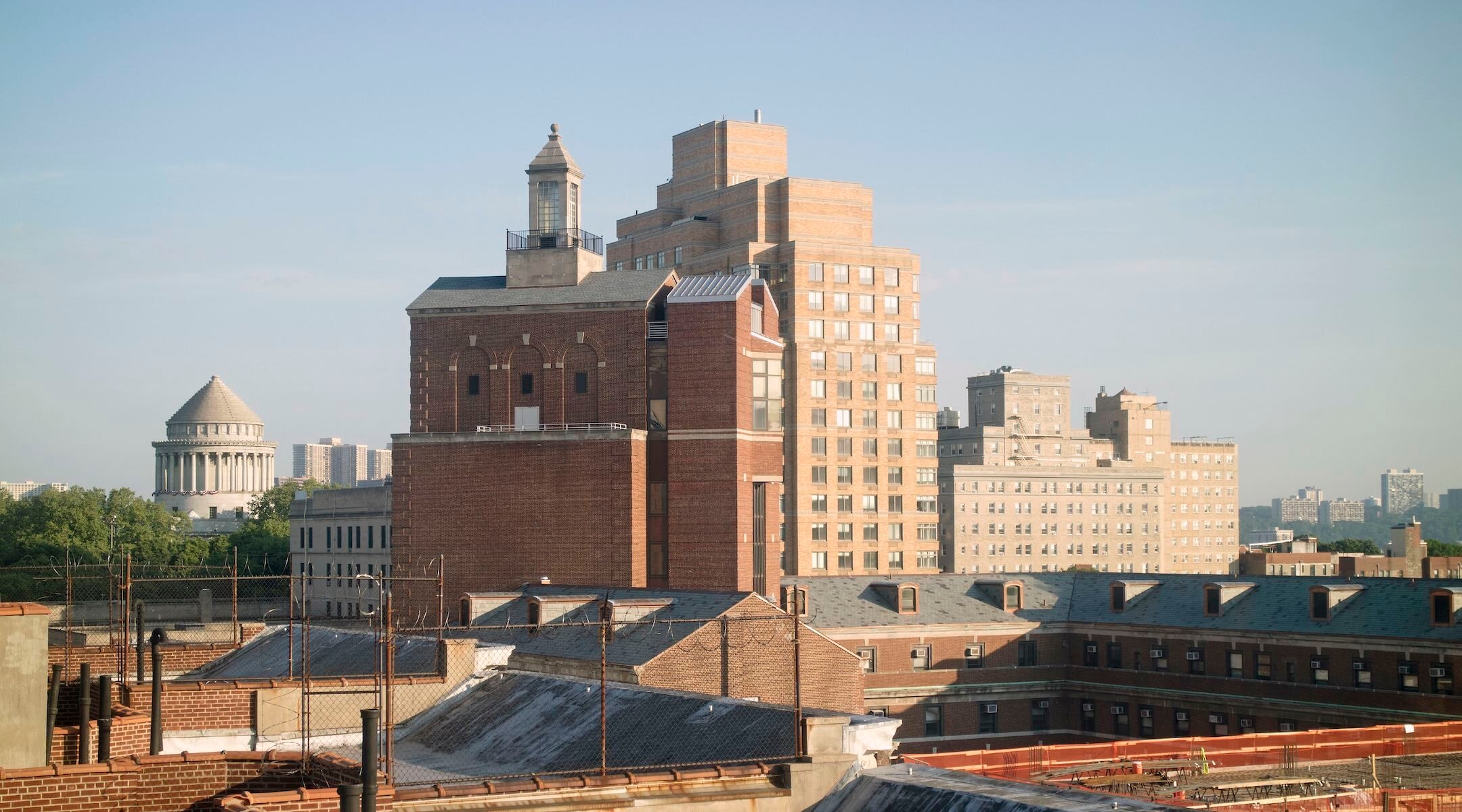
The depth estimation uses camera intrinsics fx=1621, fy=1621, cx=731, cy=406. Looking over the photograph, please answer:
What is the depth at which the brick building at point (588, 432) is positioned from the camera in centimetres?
7512

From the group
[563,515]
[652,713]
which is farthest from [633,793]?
[563,515]

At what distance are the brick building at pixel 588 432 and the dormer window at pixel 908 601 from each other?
28.9 ft

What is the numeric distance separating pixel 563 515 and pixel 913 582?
2046 centimetres

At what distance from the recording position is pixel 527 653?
191ft

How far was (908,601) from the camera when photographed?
84.6m

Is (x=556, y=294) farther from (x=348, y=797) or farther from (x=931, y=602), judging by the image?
(x=348, y=797)

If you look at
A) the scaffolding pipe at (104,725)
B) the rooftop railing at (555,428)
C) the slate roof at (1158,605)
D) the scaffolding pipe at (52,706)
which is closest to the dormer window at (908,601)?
the slate roof at (1158,605)

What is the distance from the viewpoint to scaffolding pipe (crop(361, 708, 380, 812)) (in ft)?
60.6

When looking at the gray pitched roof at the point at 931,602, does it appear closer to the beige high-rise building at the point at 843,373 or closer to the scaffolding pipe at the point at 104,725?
the beige high-rise building at the point at 843,373

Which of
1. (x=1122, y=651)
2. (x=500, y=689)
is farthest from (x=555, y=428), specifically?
(x=500, y=689)

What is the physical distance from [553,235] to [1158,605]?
36246 mm

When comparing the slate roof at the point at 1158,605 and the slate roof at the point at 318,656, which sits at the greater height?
the slate roof at the point at 318,656

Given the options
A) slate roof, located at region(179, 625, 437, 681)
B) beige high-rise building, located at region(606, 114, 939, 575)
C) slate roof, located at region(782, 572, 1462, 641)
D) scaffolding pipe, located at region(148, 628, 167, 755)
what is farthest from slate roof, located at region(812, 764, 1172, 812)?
beige high-rise building, located at region(606, 114, 939, 575)

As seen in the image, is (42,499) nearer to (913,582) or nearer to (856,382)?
(856,382)
